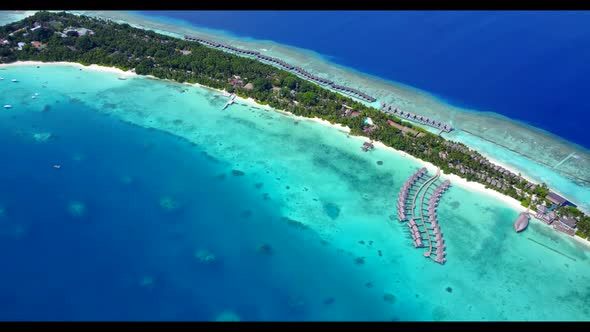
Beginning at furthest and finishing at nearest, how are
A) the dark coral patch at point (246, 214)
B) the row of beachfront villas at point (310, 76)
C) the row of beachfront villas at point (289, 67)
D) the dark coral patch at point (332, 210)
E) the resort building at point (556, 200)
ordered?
the row of beachfront villas at point (310, 76) → the row of beachfront villas at point (289, 67) → the resort building at point (556, 200) → the dark coral patch at point (332, 210) → the dark coral patch at point (246, 214)

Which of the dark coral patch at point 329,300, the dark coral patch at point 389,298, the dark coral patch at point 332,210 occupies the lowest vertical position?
the dark coral patch at point 329,300

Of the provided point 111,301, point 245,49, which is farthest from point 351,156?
point 245,49

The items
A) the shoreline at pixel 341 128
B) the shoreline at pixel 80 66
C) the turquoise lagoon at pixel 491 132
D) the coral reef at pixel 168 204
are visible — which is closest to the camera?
the coral reef at pixel 168 204

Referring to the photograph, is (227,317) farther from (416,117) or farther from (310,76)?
(310,76)

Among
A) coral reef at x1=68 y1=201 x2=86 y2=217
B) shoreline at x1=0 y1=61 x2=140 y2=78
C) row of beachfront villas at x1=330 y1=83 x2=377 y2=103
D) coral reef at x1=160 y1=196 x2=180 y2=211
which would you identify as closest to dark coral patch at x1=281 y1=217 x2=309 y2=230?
coral reef at x1=160 y1=196 x2=180 y2=211

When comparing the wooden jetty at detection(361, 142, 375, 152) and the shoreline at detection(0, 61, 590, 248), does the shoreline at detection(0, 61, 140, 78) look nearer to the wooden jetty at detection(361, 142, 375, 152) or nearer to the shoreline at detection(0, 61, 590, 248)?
the shoreline at detection(0, 61, 590, 248)

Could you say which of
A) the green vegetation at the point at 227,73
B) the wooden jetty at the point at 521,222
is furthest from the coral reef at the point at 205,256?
the wooden jetty at the point at 521,222

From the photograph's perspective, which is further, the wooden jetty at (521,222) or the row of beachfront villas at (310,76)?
the row of beachfront villas at (310,76)

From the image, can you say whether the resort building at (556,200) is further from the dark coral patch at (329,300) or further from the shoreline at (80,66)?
the shoreline at (80,66)
